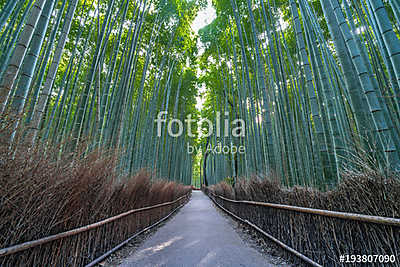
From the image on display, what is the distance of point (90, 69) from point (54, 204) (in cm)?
211

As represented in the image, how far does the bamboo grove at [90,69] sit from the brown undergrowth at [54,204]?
16cm

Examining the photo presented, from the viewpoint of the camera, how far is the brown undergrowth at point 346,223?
0.98 metres

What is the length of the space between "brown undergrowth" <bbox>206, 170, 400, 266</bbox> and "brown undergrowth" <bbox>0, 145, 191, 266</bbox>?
6.33 ft

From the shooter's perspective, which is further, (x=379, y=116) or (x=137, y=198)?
(x=137, y=198)

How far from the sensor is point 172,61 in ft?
24.0

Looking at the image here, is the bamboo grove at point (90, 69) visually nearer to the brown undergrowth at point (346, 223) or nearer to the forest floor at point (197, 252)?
the forest floor at point (197, 252)

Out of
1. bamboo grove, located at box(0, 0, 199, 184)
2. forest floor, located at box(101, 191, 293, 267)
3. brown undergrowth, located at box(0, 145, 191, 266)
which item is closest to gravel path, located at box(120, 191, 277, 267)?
forest floor, located at box(101, 191, 293, 267)

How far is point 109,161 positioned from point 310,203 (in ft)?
6.84

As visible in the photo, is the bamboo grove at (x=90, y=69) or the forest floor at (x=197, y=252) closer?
the bamboo grove at (x=90, y=69)

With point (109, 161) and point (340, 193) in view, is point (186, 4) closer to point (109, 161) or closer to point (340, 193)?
point (109, 161)

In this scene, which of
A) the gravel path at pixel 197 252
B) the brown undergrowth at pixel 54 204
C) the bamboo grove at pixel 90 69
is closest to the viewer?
the brown undergrowth at pixel 54 204

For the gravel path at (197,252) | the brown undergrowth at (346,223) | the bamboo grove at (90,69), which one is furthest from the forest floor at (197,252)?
the bamboo grove at (90,69)

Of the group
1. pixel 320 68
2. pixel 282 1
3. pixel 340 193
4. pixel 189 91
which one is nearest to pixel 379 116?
pixel 340 193

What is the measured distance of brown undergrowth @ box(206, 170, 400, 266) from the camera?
3.23ft
